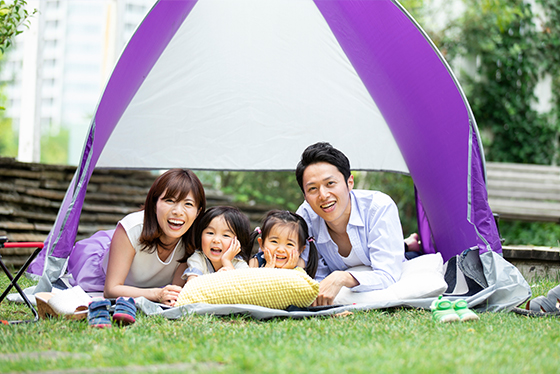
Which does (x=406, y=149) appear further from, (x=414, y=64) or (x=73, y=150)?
(x=73, y=150)

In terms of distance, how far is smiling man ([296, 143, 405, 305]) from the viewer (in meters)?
2.65

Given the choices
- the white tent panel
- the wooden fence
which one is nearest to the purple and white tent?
the white tent panel

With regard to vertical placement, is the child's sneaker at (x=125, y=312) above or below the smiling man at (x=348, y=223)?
below

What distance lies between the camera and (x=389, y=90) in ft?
11.5

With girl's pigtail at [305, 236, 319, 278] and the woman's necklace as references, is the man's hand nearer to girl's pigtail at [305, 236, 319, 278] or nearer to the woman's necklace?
girl's pigtail at [305, 236, 319, 278]

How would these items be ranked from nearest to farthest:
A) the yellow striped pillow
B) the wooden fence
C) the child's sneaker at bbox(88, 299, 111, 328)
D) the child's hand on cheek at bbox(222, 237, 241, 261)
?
the child's sneaker at bbox(88, 299, 111, 328), the yellow striped pillow, the child's hand on cheek at bbox(222, 237, 241, 261), the wooden fence

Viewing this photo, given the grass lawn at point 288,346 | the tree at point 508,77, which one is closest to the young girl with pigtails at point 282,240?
the grass lawn at point 288,346

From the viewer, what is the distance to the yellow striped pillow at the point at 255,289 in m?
2.37

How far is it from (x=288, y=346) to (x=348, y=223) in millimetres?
1239

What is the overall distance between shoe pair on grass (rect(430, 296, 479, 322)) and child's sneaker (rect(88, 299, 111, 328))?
131 centimetres

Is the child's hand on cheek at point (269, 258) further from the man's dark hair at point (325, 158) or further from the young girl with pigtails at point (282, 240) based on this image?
the man's dark hair at point (325, 158)

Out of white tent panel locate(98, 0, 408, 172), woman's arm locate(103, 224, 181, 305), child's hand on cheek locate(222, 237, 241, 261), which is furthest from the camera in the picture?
white tent panel locate(98, 0, 408, 172)

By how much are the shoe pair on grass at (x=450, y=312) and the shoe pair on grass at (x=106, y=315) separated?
123 centimetres

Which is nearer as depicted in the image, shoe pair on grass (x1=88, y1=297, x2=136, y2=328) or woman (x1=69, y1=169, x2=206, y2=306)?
shoe pair on grass (x1=88, y1=297, x2=136, y2=328)
